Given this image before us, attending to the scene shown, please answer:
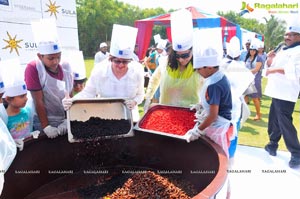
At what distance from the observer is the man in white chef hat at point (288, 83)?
331 centimetres

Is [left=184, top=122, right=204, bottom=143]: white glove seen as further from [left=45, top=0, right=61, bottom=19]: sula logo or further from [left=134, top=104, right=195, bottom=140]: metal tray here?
[left=45, top=0, right=61, bottom=19]: sula logo

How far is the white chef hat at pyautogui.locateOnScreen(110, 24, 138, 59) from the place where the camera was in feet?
8.13

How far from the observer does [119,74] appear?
8.79ft

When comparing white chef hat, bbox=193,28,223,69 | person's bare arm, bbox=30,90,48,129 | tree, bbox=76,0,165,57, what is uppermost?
tree, bbox=76,0,165,57

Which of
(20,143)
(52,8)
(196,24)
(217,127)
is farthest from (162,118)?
(196,24)

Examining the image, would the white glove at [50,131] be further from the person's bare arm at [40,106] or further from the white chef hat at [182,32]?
the white chef hat at [182,32]

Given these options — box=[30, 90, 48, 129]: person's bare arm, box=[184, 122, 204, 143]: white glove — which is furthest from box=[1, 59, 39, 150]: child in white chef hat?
box=[184, 122, 204, 143]: white glove

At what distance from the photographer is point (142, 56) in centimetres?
1110

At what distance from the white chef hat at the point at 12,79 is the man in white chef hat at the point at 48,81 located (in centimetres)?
16

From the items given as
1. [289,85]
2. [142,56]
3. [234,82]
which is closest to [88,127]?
[234,82]

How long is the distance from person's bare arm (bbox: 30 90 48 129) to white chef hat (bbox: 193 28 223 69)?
1.41 meters

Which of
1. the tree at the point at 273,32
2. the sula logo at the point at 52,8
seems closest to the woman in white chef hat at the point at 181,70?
the sula logo at the point at 52,8

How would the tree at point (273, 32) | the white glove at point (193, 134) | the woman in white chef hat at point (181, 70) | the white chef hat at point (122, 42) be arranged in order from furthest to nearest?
the tree at point (273, 32) → the woman in white chef hat at point (181, 70) → the white chef hat at point (122, 42) → the white glove at point (193, 134)

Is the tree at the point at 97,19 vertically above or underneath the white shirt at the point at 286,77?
above
